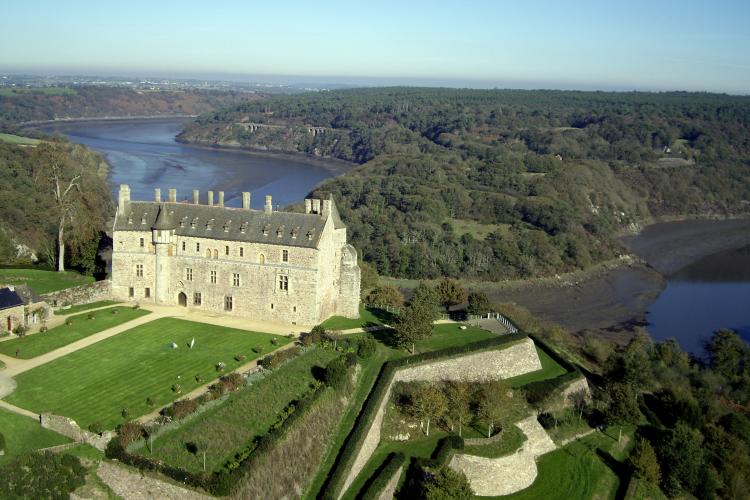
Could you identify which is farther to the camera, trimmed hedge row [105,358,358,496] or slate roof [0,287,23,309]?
slate roof [0,287,23,309]

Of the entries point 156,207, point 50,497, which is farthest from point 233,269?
point 50,497

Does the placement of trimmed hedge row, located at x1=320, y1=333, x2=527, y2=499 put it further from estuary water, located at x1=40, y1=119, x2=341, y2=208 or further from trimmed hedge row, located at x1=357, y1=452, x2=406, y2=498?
estuary water, located at x1=40, y1=119, x2=341, y2=208

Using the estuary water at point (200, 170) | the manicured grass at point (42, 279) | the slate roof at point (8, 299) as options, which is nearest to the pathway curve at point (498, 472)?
the slate roof at point (8, 299)

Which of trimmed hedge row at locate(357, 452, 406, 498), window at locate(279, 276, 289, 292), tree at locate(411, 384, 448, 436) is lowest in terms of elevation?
trimmed hedge row at locate(357, 452, 406, 498)

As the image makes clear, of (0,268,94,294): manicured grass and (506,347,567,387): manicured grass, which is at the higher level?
(0,268,94,294): manicured grass

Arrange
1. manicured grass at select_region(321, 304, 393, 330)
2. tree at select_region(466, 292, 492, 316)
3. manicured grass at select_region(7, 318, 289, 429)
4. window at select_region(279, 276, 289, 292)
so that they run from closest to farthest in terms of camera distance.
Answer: manicured grass at select_region(7, 318, 289, 429) < window at select_region(279, 276, 289, 292) < manicured grass at select_region(321, 304, 393, 330) < tree at select_region(466, 292, 492, 316)

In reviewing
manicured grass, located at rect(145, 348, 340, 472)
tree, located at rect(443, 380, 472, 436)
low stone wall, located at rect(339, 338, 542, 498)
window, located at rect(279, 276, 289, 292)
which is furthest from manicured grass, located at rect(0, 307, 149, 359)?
tree, located at rect(443, 380, 472, 436)

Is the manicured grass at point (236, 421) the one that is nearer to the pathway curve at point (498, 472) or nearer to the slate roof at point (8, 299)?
the pathway curve at point (498, 472)
